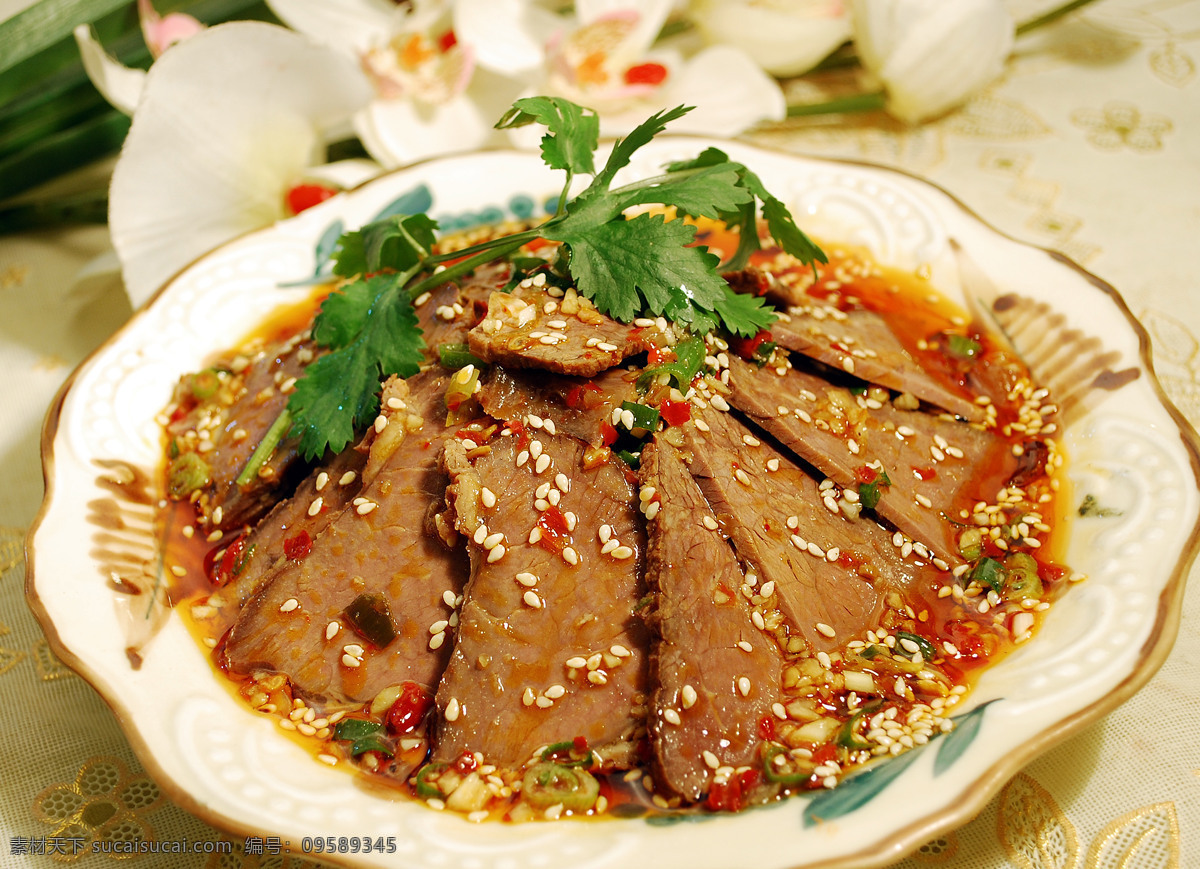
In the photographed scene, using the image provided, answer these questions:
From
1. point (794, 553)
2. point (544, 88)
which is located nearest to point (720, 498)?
point (794, 553)

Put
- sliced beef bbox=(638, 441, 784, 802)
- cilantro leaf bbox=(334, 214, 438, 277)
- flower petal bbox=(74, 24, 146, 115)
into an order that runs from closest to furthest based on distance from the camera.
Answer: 1. sliced beef bbox=(638, 441, 784, 802)
2. cilantro leaf bbox=(334, 214, 438, 277)
3. flower petal bbox=(74, 24, 146, 115)

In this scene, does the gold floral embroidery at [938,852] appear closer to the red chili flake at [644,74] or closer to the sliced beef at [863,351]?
the sliced beef at [863,351]

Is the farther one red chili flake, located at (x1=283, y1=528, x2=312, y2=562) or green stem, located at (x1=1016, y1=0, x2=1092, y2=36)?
green stem, located at (x1=1016, y1=0, x2=1092, y2=36)

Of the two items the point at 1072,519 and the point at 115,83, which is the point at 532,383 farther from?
the point at 115,83

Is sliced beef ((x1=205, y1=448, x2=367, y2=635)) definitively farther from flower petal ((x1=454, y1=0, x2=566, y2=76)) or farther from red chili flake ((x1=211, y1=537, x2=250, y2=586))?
flower petal ((x1=454, y1=0, x2=566, y2=76))

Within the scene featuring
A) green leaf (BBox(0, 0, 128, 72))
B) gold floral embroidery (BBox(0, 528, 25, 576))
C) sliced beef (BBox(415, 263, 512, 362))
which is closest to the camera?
sliced beef (BBox(415, 263, 512, 362))

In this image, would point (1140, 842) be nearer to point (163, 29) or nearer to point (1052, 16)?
point (1052, 16)

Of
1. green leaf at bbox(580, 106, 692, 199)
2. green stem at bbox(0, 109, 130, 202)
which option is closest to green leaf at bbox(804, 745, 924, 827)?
green leaf at bbox(580, 106, 692, 199)
